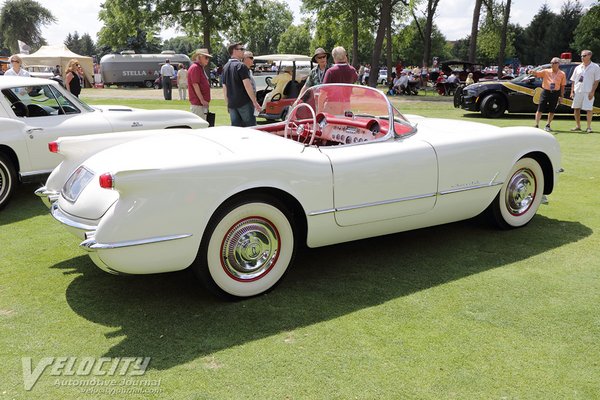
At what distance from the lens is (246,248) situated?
134 inches

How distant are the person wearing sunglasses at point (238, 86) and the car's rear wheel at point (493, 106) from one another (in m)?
9.22

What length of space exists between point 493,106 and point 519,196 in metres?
10.7

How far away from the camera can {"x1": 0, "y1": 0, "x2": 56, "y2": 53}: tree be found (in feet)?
238

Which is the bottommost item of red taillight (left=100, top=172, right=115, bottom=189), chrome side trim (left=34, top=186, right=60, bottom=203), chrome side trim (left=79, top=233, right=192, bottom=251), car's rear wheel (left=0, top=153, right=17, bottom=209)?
car's rear wheel (left=0, top=153, right=17, bottom=209)

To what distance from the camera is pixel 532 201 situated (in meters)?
4.88

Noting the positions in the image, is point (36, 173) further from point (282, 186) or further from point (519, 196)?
point (519, 196)

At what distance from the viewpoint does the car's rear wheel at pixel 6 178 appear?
229 inches

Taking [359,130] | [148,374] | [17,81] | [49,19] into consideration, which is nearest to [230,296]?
[148,374]

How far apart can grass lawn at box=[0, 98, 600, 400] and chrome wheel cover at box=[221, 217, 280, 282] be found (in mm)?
194

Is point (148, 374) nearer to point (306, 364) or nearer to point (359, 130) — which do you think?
point (306, 364)

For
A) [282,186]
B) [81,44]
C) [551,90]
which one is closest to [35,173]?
[282,186]

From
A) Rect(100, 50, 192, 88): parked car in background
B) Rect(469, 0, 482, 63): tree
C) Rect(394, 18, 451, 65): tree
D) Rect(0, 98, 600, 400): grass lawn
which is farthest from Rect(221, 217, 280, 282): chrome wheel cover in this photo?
Rect(394, 18, 451, 65): tree

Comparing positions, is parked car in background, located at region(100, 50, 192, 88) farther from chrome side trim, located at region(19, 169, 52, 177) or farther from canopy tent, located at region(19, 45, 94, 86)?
chrome side trim, located at region(19, 169, 52, 177)

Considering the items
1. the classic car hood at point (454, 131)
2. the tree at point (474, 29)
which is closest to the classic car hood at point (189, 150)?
the classic car hood at point (454, 131)
